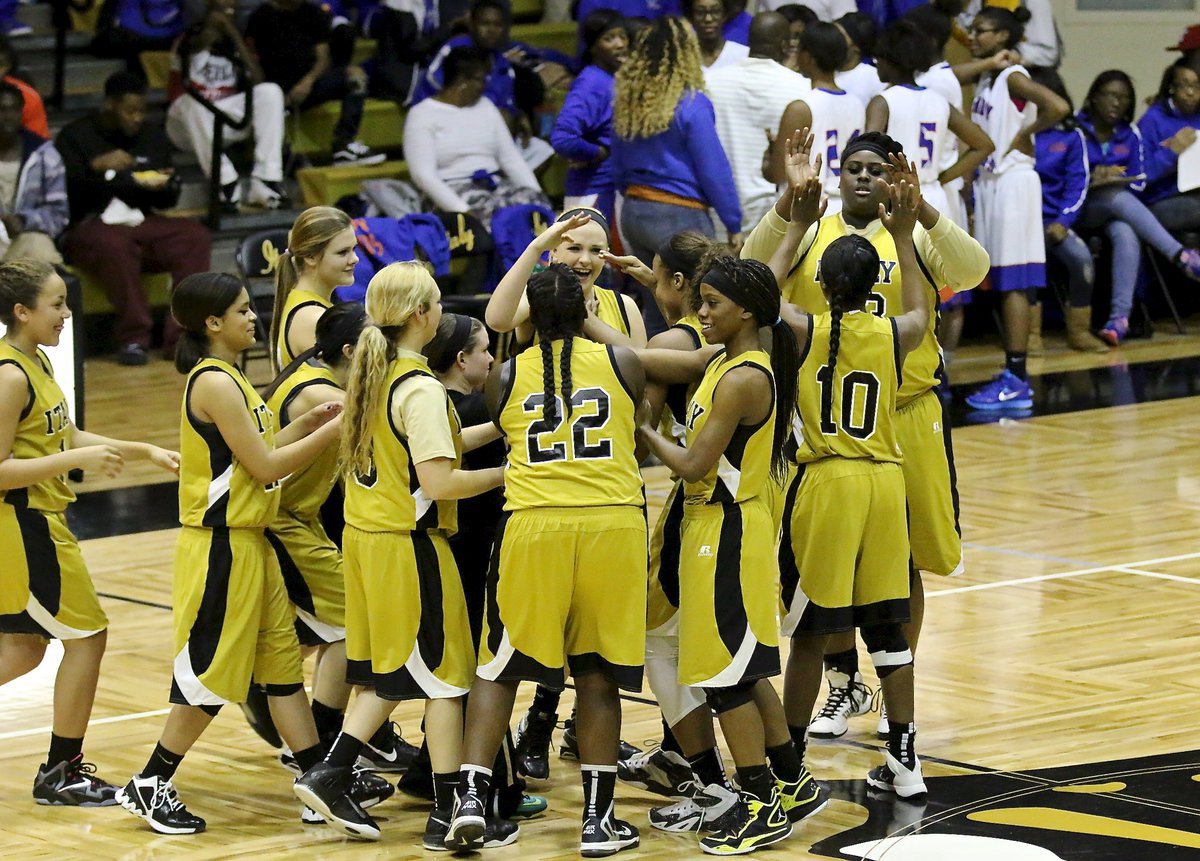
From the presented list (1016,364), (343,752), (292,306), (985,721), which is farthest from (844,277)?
(1016,364)

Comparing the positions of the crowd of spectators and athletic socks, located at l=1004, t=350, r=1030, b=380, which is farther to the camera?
athletic socks, located at l=1004, t=350, r=1030, b=380

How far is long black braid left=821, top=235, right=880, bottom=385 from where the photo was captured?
192 inches

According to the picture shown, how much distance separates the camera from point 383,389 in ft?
15.5

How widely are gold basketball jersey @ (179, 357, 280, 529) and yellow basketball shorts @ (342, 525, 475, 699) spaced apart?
0.35 metres

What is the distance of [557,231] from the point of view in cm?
496

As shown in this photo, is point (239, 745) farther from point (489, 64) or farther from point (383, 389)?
point (489, 64)

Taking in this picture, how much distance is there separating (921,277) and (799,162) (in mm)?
448

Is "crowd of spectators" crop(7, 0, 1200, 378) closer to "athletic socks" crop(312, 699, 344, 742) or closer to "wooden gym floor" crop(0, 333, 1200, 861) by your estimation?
"wooden gym floor" crop(0, 333, 1200, 861)

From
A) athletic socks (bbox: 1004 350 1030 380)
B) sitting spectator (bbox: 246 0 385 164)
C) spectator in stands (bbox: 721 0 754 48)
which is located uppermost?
spectator in stands (bbox: 721 0 754 48)

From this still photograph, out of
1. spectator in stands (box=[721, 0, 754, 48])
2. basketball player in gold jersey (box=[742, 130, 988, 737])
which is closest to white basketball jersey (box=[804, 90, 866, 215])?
spectator in stands (box=[721, 0, 754, 48])

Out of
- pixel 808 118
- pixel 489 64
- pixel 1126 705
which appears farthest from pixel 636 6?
pixel 1126 705

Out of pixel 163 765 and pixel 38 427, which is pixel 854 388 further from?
pixel 38 427

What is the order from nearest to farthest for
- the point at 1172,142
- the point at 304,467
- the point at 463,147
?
1. the point at 304,467
2. the point at 463,147
3. the point at 1172,142

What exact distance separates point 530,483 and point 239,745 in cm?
160
